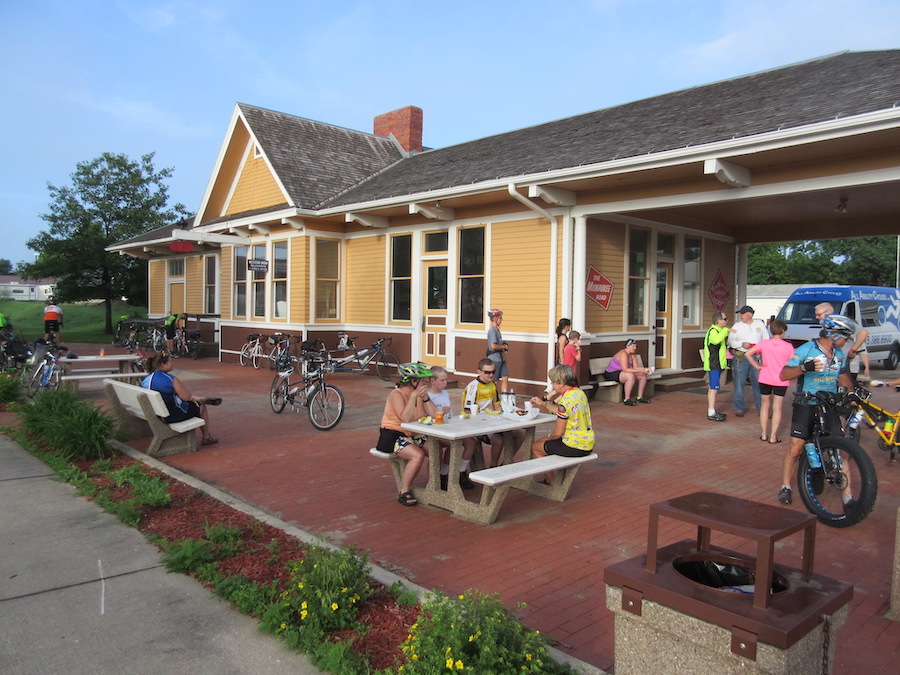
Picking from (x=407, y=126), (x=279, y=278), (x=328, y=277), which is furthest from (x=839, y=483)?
(x=407, y=126)

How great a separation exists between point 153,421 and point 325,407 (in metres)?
2.47

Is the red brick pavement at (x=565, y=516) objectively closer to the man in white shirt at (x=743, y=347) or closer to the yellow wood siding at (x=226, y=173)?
the man in white shirt at (x=743, y=347)

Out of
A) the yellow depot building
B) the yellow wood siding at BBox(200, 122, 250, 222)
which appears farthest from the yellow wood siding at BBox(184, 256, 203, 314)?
the yellow wood siding at BBox(200, 122, 250, 222)

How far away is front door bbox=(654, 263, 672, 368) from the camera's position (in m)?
14.3

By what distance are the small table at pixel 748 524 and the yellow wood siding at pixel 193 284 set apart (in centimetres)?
2166

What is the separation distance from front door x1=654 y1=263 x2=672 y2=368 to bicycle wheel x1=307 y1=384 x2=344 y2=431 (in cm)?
750

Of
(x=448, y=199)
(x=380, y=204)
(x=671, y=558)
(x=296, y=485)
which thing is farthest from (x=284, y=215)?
(x=671, y=558)

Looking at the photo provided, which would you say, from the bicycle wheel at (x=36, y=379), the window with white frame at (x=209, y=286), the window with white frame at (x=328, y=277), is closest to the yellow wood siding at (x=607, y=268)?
the window with white frame at (x=328, y=277)

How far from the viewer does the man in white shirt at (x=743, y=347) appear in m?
10.8

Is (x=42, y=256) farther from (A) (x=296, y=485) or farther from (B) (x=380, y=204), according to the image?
(A) (x=296, y=485)

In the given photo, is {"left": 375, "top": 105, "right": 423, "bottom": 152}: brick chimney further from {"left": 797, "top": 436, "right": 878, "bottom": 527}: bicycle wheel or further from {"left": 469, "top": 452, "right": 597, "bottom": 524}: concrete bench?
{"left": 797, "top": 436, "right": 878, "bottom": 527}: bicycle wheel

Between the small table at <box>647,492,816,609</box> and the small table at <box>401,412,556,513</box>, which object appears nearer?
the small table at <box>647,492,816,609</box>

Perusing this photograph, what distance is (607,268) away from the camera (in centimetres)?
1269

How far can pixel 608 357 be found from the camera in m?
12.8
